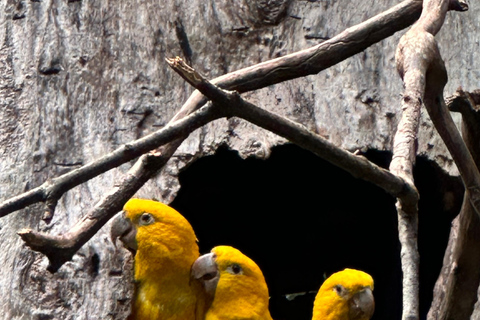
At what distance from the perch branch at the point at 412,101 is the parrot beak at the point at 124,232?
109 cm

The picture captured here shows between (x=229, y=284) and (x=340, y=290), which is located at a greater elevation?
(x=340, y=290)

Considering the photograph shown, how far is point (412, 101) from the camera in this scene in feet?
8.31

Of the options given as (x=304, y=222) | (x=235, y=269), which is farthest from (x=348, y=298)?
(x=304, y=222)

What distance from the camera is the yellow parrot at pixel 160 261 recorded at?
3221 mm

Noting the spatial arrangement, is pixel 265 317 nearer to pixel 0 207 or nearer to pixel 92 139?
pixel 92 139

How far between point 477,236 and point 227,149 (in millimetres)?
956

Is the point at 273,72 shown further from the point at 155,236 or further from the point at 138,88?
the point at 155,236

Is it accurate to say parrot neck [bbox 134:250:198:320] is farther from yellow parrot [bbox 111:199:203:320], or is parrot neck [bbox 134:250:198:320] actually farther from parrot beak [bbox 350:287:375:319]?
parrot beak [bbox 350:287:375:319]

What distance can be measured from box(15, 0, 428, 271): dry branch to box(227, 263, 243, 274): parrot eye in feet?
1.86

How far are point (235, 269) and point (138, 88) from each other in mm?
783

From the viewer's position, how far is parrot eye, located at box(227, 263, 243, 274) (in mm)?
3344

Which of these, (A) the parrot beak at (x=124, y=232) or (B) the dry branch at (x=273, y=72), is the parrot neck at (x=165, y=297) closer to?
(A) the parrot beak at (x=124, y=232)

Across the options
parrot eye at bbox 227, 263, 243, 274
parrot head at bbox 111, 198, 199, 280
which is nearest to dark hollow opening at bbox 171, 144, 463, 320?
parrot head at bbox 111, 198, 199, 280

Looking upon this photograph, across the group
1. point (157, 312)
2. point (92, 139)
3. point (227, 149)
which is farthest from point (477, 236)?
point (92, 139)
